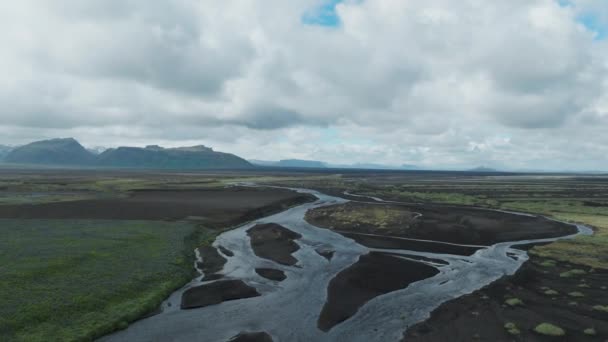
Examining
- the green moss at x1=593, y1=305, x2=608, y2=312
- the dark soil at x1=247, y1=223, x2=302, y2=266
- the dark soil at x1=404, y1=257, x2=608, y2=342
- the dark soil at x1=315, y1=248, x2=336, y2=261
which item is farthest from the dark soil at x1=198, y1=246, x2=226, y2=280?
the green moss at x1=593, y1=305, x2=608, y2=312

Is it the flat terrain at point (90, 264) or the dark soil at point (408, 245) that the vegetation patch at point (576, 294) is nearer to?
the dark soil at point (408, 245)

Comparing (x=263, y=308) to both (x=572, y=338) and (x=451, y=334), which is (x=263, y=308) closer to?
(x=451, y=334)

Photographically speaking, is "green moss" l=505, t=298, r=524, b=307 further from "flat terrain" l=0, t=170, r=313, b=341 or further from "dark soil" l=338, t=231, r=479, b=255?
"flat terrain" l=0, t=170, r=313, b=341

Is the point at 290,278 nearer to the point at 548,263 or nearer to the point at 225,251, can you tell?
the point at 225,251

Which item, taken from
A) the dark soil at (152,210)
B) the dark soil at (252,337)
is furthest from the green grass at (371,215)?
the dark soil at (252,337)

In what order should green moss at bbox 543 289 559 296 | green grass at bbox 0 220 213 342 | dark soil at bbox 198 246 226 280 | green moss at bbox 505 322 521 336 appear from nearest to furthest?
green moss at bbox 505 322 521 336, green grass at bbox 0 220 213 342, green moss at bbox 543 289 559 296, dark soil at bbox 198 246 226 280

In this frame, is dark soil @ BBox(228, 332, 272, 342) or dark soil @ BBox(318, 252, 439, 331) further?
dark soil @ BBox(318, 252, 439, 331)
